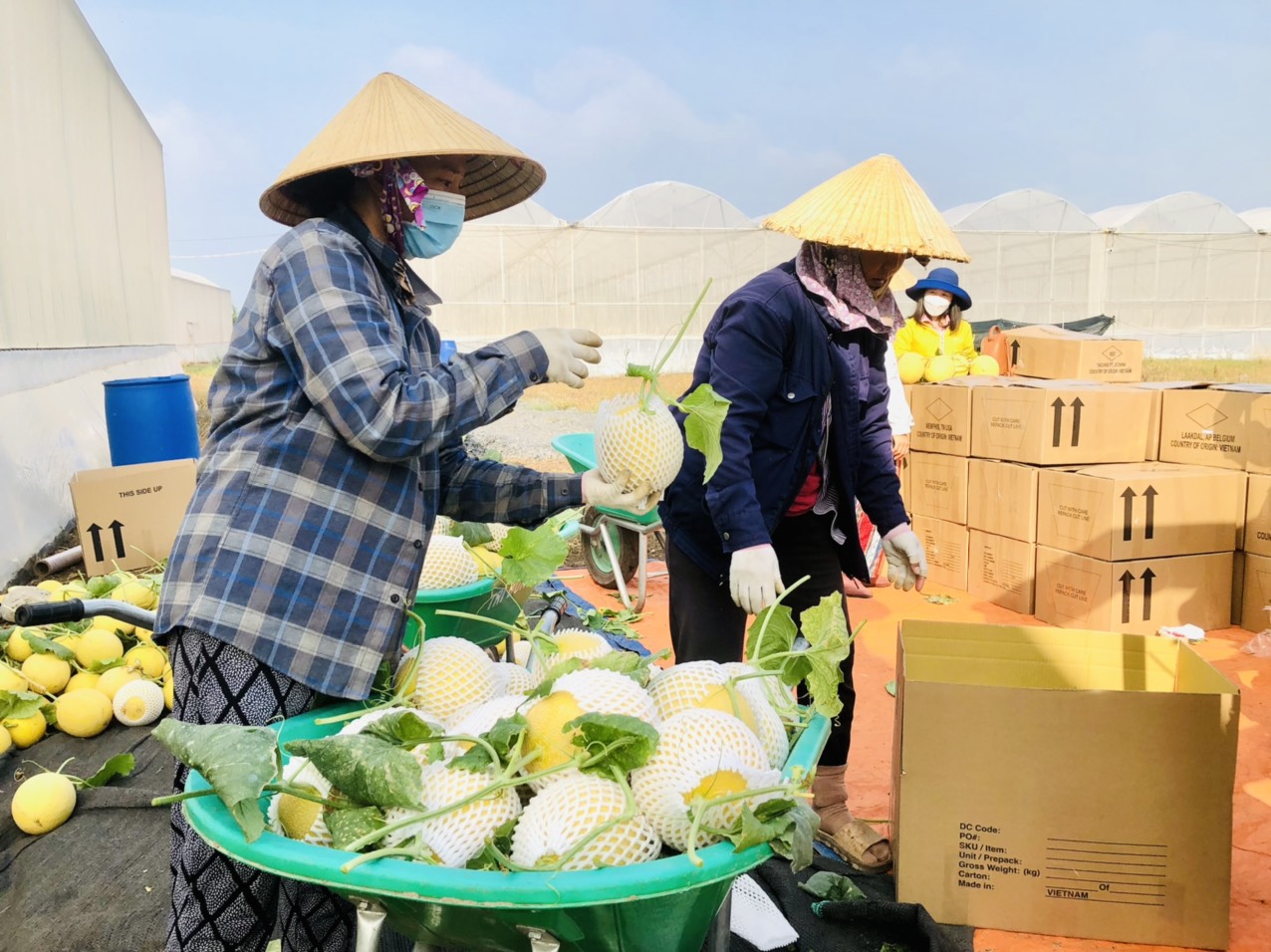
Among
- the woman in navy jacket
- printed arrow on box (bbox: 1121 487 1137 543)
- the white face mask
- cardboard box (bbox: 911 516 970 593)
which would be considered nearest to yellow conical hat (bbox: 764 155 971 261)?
the woman in navy jacket

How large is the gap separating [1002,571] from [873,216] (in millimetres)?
3631

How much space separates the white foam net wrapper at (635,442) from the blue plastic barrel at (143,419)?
5034 millimetres

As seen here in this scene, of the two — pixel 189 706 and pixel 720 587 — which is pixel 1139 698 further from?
pixel 189 706

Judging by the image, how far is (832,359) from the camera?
2.42 metres

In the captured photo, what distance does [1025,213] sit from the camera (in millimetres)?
24953

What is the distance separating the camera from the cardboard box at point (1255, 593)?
480cm

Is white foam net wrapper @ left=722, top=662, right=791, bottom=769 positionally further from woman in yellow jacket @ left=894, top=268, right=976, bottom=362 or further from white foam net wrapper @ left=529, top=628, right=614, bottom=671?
woman in yellow jacket @ left=894, top=268, right=976, bottom=362

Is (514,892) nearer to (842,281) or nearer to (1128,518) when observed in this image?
(842,281)

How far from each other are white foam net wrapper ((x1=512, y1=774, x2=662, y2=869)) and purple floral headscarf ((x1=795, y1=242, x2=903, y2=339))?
167cm

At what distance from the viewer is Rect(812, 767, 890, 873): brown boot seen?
2703mm

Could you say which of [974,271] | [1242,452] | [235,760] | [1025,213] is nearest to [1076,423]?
[1242,452]

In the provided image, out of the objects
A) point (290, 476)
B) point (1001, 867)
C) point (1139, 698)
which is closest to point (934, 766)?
point (1001, 867)

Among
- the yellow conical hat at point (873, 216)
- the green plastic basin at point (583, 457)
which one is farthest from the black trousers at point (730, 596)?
the green plastic basin at point (583, 457)

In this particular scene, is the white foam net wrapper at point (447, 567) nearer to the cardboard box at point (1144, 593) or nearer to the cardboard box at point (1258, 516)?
the cardboard box at point (1144, 593)
